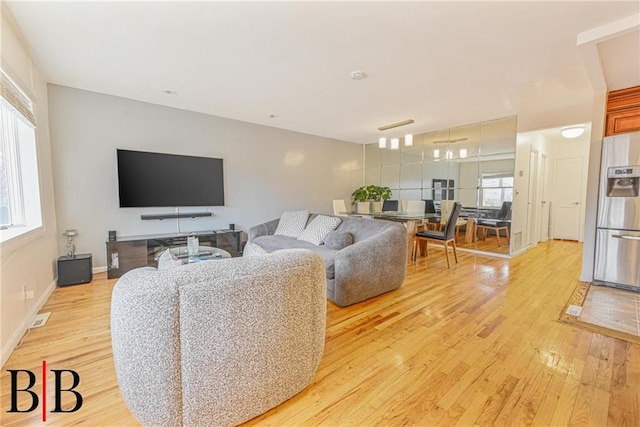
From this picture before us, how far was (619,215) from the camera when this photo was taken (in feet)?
10.3

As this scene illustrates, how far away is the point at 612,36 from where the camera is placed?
2.12m

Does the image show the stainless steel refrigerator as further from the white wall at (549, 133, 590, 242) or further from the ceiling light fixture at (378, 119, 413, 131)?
the white wall at (549, 133, 590, 242)

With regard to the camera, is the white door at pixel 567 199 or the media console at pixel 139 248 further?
the white door at pixel 567 199

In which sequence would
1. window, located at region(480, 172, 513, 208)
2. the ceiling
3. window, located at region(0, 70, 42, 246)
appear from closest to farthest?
the ceiling < window, located at region(0, 70, 42, 246) < window, located at region(480, 172, 513, 208)

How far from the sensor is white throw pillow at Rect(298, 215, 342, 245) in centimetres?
359

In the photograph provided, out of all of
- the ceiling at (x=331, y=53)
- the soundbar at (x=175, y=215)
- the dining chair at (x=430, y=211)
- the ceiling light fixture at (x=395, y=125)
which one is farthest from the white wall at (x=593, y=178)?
the soundbar at (x=175, y=215)

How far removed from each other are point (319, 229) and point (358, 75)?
194cm

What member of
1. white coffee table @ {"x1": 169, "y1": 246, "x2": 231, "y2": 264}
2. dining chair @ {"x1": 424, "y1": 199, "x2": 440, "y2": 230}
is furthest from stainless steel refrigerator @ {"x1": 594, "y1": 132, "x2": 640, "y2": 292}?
white coffee table @ {"x1": 169, "y1": 246, "x2": 231, "y2": 264}

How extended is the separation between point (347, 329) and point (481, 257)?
3745 millimetres

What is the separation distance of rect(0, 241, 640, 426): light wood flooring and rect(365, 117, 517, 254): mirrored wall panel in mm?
2251

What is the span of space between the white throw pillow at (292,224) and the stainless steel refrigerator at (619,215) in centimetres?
379

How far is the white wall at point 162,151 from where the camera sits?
11.6ft

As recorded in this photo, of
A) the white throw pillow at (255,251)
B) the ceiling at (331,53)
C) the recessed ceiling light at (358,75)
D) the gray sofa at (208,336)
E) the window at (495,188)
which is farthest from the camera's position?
the window at (495,188)

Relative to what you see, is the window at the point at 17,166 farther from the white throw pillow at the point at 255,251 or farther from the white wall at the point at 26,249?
the white throw pillow at the point at 255,251
